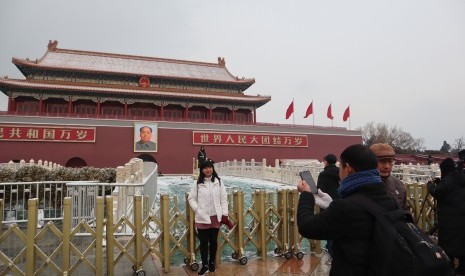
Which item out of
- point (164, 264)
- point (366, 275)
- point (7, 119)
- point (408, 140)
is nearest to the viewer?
point (366, 275)

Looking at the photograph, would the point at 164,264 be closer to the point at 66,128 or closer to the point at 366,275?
the point at 366,275

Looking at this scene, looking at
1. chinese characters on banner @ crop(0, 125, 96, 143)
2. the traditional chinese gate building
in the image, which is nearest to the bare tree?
the traditional chinese gate building

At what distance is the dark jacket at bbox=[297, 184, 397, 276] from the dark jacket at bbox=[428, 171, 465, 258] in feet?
8.22

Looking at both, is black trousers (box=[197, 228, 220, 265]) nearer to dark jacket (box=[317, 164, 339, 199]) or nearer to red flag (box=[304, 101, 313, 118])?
dark jacket (box=[317, 164, 339, 199])

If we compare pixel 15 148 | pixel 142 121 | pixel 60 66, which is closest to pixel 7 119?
pixel 15 148

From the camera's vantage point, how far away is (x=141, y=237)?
3.84 meters

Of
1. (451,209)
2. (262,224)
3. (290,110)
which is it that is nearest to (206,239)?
(262,224)

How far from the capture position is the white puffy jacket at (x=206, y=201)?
3818mm

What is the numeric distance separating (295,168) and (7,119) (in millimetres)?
18900

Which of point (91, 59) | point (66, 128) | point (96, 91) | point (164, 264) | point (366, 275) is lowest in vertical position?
point (164, 264)

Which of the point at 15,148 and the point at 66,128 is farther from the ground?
the point at 66,128

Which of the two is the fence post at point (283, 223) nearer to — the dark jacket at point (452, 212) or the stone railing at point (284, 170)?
the dark jacket at point (452, 212)

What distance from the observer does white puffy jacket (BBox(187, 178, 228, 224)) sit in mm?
3818

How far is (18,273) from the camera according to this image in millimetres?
3441
